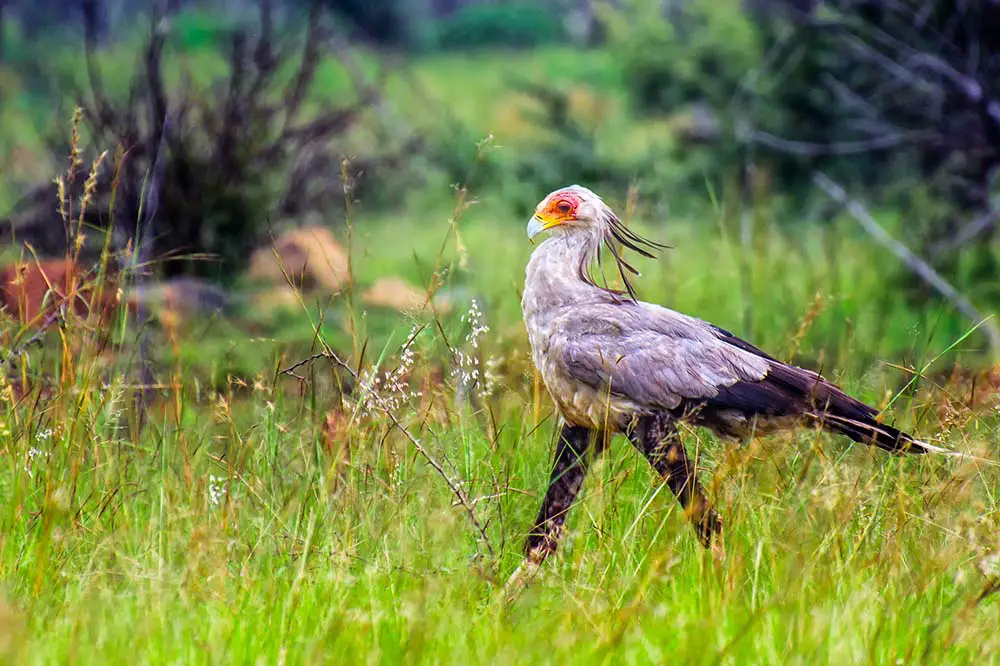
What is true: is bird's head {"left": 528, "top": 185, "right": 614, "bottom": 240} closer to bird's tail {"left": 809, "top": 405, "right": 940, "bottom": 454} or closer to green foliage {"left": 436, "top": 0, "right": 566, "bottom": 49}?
bird's tail {"left": 809, "top": 405, "right": 940, "bottom": 454}

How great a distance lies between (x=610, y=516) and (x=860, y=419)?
790 mm

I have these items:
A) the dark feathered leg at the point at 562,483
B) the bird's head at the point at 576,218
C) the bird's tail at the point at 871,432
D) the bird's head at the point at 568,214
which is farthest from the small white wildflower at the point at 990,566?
the bird's head at the point at 568,214

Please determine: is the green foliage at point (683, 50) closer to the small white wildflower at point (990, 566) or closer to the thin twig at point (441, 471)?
the thin twig at point (441, 471)

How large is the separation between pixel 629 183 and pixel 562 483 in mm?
4169

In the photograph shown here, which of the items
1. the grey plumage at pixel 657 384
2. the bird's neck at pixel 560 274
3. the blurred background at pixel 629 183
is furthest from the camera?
the blurred background at pixel 629 183

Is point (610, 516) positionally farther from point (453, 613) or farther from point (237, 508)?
point (237, 508)

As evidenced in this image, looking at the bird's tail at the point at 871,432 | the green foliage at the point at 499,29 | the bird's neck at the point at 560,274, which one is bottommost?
the green foliage at the point at 499,29

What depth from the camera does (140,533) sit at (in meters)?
3.37

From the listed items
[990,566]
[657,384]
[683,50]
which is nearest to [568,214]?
[657,384]

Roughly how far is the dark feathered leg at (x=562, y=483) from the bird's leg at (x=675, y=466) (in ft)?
0.57

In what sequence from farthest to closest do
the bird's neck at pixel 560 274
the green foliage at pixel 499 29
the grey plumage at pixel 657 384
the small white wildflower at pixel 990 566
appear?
the green foliage at pixel 499 29
the bird's neck at pixel 560 274
the grey plumage at pixel 657 384
the small white wildflower at pixel 990 566

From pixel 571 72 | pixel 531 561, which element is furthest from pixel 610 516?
pixel 571 72

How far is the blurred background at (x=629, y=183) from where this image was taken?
627cm

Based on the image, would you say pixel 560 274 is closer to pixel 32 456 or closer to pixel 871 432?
pixel 871 432
